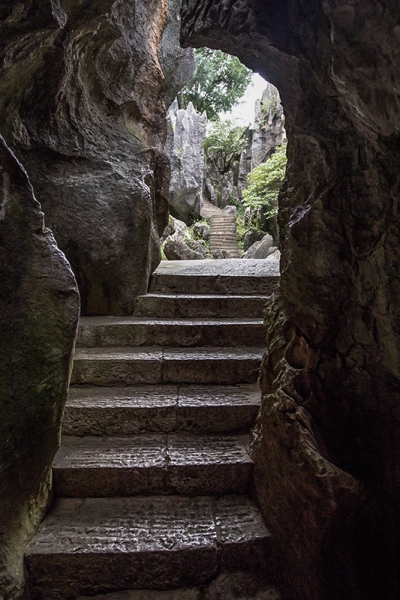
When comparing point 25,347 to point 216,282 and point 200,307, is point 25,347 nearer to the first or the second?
point 200,307

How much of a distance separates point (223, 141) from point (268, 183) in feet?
41.2

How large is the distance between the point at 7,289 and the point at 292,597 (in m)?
2.29

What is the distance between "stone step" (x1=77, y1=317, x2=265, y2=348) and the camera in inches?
144

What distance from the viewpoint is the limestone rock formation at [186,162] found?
1927 cm

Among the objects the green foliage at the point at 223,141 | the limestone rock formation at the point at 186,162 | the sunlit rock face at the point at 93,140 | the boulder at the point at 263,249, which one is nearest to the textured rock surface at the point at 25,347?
the sunlit rock face at the point at 93,140

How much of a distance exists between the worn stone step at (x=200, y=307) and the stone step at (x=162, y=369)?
0.86m

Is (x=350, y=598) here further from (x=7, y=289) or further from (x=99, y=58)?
(x=99, y=58)

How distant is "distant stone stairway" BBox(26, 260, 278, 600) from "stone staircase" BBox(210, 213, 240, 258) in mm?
13018

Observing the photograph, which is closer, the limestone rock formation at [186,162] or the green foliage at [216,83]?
the limestone rock formation at [186,162]

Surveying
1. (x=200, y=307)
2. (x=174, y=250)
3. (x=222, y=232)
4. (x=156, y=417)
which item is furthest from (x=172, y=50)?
(x=222, y=232)

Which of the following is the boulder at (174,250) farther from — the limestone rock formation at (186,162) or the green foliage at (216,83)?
the green foliage at (216,83)

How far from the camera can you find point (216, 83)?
2398 centimetres

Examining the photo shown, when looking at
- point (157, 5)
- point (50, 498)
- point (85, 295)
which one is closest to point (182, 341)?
point (85, 295)

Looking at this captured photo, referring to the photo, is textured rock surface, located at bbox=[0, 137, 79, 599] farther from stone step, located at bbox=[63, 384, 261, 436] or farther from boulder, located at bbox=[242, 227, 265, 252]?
boulder, located at bbox=[242, 227, 265, 252]
